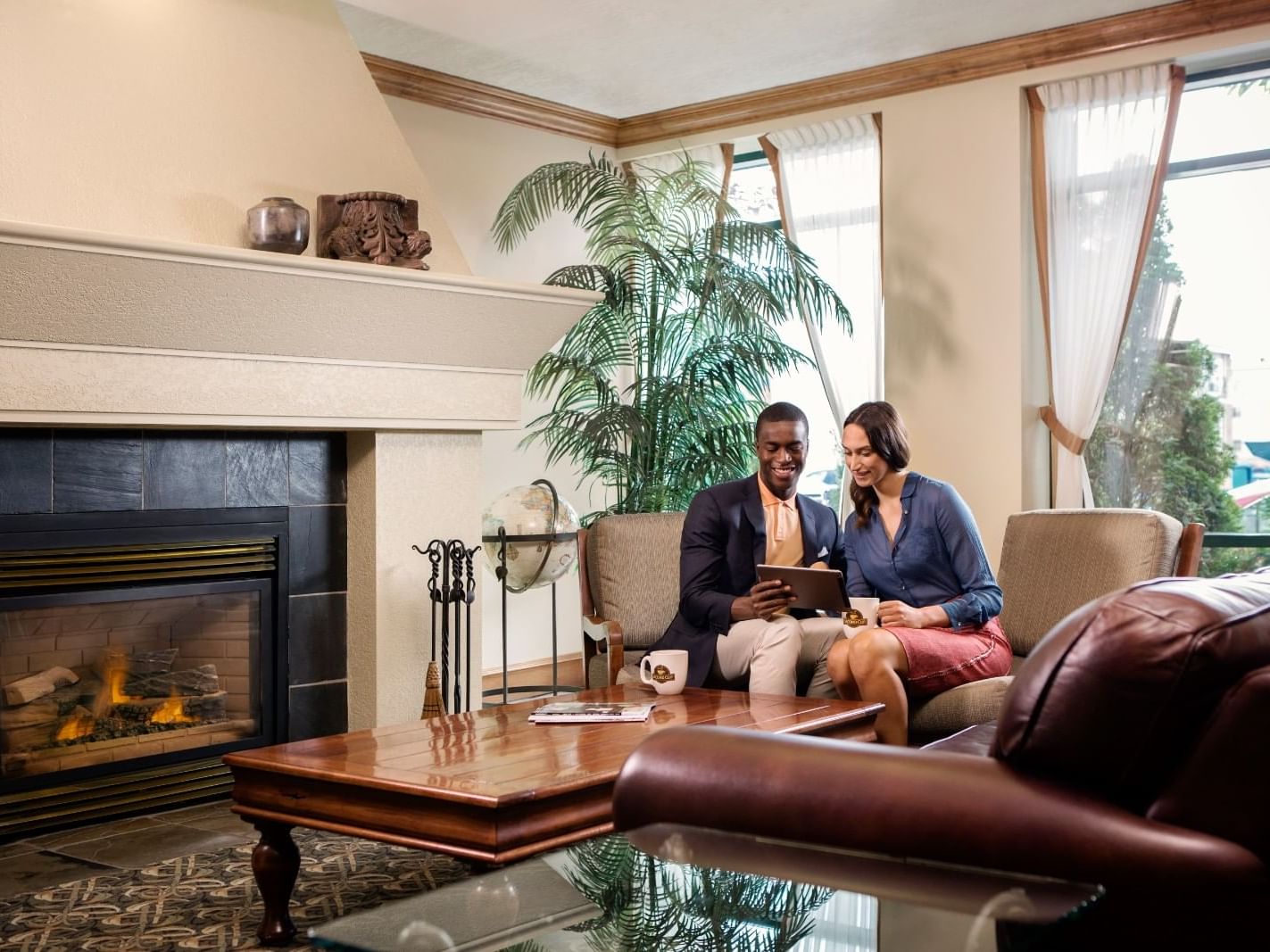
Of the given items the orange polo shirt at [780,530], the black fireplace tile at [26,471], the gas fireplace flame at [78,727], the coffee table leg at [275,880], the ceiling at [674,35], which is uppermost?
the ceiling at [674,35]

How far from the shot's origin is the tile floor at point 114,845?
3.37 m

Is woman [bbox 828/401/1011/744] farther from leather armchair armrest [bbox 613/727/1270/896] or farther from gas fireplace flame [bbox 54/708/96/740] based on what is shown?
gas fireplace flame [bbox 54/708/96/740]

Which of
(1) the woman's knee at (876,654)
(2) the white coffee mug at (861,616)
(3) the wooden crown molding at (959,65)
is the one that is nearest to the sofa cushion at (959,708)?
(1) the woman's knee at (876,654)

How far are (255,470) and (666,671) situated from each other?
164 cm

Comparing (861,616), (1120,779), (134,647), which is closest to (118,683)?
(134,647)

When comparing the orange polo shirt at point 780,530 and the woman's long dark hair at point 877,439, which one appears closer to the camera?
the woman's long dark hair at point 877,439

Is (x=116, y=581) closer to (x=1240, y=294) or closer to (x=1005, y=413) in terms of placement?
(x=1005, y=413)

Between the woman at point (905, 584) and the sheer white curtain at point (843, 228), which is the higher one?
the sheer white curtain at point (843, 228)

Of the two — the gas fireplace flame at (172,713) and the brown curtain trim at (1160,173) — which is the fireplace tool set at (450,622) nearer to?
the gas fireplace flame at (172,713)

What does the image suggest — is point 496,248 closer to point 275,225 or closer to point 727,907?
point 275,225

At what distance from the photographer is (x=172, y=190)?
392 cm

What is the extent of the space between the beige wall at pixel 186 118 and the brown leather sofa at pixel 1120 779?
295 cm

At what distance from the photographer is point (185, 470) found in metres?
4.13

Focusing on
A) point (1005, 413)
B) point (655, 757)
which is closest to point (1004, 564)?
point (1005, 413)
